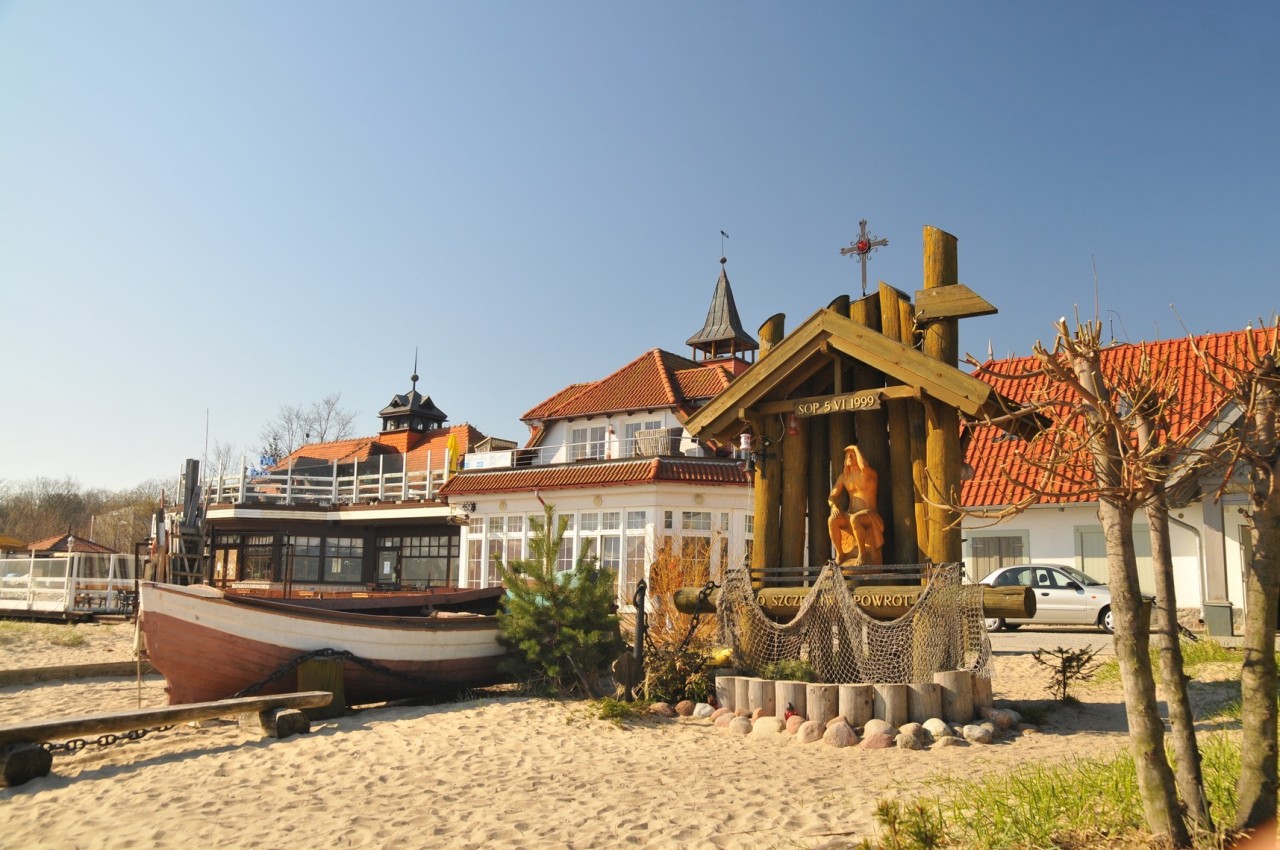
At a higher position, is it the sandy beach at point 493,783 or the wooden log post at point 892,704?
the wooden log post at point 892,704

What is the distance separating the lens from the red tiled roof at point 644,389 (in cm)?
2652

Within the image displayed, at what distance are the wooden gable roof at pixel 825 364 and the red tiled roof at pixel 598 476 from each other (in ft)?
33.2

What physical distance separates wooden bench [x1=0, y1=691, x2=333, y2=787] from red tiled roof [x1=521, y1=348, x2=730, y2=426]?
16335 mm

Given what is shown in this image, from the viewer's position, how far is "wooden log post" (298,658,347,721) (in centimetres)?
1144

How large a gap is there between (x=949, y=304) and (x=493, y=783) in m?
6.60

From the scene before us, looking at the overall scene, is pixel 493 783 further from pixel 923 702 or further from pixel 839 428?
pixel 839 428

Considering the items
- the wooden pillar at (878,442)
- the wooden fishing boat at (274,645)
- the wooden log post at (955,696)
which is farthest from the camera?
the wooden fishing boat at (274,645)

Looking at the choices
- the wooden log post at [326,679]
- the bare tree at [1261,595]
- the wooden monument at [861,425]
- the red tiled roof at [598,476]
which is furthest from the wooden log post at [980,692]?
the red tiled roof at [598,476]

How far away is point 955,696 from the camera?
9125mm

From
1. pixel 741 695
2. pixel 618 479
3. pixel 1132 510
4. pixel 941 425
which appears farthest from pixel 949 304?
pixel 618 479

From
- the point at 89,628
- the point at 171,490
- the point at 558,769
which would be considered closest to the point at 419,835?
the point at 558,769

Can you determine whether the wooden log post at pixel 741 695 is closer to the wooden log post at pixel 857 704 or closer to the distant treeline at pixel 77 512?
the wooden log post at pixel 857 704

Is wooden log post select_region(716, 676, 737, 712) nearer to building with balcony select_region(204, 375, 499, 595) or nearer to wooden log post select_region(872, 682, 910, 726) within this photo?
wooden log post select_region(872, 682, 910, 726)

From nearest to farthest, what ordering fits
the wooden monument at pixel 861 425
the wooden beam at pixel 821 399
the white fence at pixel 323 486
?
1. the wooden monument at pixel 861 425
2. the wooden beam at pixel 821 399
3. the white fence at pixel 323 486
